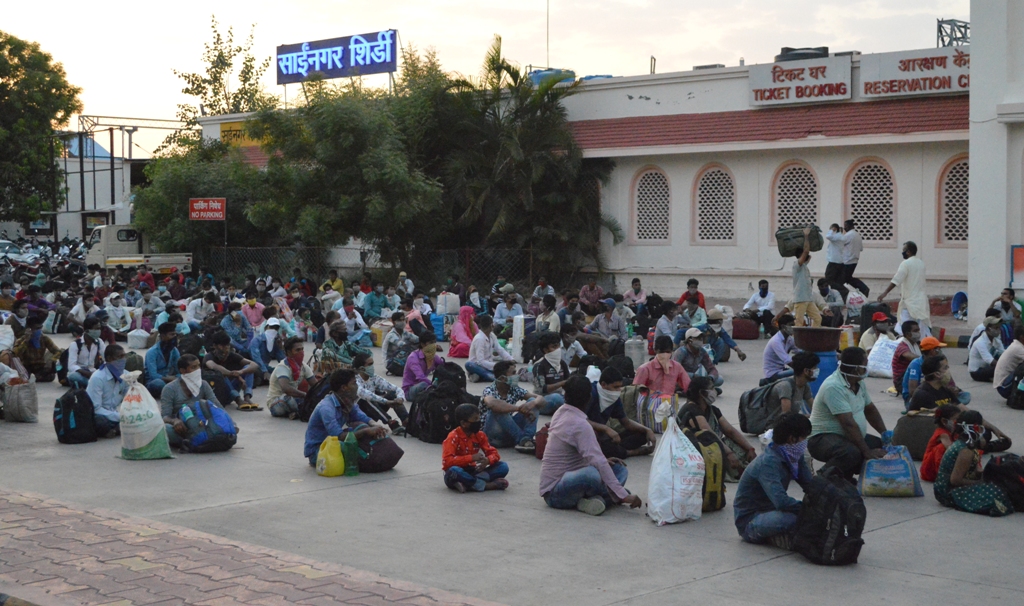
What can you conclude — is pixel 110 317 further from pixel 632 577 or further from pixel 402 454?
pixel 632 577

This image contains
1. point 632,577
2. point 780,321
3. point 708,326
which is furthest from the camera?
point 708,326

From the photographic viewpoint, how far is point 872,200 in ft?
89.8

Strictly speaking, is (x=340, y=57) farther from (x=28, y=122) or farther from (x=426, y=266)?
(x=28, y=122)

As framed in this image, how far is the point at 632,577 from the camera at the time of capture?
272 inches

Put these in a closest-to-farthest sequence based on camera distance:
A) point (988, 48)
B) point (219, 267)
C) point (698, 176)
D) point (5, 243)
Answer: point (988, 48) → point (698, 176) → point (219, 267) → point (5, 243)

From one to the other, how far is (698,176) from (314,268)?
39.5ft

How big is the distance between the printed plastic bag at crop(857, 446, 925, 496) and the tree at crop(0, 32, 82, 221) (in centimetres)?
4955

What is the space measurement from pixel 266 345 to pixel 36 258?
3423cm

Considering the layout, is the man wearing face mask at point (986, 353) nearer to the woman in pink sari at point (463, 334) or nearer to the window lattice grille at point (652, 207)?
the woman in pink sari at point (463, 334)

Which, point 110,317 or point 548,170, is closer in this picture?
point 110,317

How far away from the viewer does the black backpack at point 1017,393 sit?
13.7 metres

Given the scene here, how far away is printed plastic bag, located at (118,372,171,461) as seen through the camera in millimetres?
10773

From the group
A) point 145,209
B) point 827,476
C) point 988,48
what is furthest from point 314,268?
point 827,476

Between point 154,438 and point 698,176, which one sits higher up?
point 698,176
